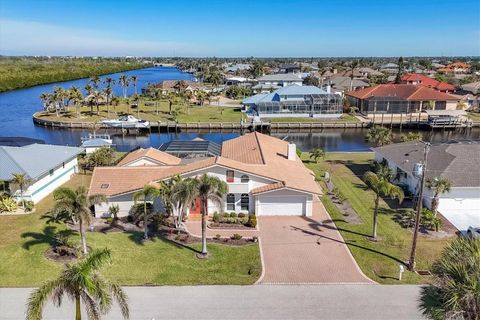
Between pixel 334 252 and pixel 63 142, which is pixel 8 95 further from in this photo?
pixel 334 252

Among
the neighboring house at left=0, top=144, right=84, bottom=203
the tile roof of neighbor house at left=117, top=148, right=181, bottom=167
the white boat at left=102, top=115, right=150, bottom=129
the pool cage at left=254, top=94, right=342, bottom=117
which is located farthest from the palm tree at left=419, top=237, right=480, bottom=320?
the pool cage at left=254, top=94, right=342, bottom=117

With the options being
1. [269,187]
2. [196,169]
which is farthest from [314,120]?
[196,169]

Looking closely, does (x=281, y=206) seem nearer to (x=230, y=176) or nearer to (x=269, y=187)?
(x=269, y=187)

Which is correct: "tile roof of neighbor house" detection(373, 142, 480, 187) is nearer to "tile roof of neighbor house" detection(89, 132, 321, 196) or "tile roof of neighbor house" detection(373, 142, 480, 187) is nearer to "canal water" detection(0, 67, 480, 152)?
"tile roof of neighbor house" detection(89, 132, 321, 196)

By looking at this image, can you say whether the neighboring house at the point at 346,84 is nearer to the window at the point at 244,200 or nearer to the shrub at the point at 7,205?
the window at the point at 244,200

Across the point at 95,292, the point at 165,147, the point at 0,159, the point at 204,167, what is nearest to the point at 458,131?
the point at 165,147
